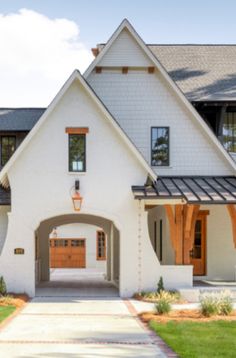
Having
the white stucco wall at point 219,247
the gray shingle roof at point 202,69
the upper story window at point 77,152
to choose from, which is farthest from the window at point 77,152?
the white stucco wall at point 219,247

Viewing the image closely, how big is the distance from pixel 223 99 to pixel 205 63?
161 inches

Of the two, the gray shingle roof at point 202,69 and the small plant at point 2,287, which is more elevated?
the gray shingle roof at point 202,69

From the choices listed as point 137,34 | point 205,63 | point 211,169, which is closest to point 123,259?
point 211,169

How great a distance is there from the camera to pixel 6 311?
17.3 metres

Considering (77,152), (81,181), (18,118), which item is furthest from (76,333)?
(18,118)

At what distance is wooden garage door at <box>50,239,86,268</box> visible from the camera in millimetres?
43375

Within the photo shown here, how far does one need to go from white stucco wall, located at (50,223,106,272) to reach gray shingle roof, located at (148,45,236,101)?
17.9 m

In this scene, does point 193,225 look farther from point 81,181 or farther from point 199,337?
point 199,337

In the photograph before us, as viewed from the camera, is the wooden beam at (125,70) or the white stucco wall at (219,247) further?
the white stucco wall at (219,247)

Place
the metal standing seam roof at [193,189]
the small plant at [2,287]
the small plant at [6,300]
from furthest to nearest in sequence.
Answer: the metal standing seam roof at [193,189]
the small plant at [2,287]
the small plant at [6,300]

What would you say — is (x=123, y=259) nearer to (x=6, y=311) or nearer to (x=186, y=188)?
(x=186, y=188)

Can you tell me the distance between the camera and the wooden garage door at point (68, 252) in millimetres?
43375

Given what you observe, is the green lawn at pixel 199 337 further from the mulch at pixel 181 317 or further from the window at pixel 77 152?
the window at pixel 77 152

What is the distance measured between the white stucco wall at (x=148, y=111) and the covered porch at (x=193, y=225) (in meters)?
0.70
